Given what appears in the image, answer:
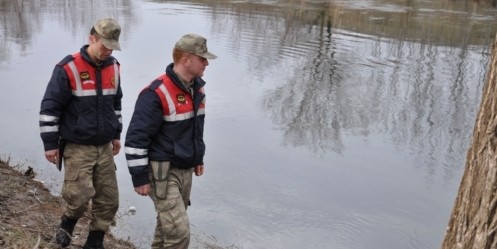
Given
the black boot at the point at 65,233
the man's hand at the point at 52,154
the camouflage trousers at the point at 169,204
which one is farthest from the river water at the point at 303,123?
the camouflage trousers at the point at 169,204

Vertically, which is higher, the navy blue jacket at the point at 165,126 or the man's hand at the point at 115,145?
the navy blue jacket at the point at 165,126

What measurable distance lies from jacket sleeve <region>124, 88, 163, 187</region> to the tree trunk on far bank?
78.3 inches

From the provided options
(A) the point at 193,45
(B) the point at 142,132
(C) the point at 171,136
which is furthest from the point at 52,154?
(A) the point at 193,45

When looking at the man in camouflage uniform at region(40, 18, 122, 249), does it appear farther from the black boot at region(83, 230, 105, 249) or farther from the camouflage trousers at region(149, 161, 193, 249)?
the camouflage trousers at region(149, 161, 193, 249)

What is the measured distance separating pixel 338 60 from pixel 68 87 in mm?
12007

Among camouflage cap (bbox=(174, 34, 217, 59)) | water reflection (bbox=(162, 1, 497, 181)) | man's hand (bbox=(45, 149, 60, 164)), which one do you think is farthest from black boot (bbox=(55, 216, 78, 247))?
water reflection (bbox=(162, 1, 497, 181))

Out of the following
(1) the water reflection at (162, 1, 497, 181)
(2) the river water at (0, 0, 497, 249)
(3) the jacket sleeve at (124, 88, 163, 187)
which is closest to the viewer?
(3) the jacket sleeve at (124, 88, 163, 187)

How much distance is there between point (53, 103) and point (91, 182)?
0.68m

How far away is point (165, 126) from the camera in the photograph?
404 cm

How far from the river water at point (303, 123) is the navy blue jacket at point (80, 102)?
1995 millimetres

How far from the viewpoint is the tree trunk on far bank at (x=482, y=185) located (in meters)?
2.64

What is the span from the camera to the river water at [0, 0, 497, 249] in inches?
272

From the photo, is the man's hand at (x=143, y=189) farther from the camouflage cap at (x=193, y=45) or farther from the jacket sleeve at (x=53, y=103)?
the camouflage cap at (x=193, y=45)

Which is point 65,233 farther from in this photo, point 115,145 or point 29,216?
point 29,216
